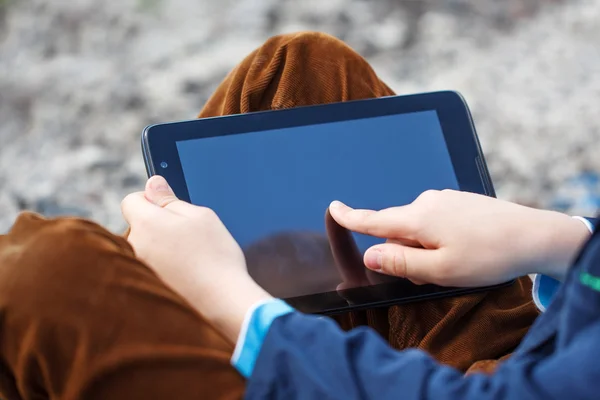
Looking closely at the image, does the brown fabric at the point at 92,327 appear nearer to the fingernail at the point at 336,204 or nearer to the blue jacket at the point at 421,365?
the blue jacket at the point at 421,365

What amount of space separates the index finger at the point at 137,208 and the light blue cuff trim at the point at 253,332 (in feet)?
0.39

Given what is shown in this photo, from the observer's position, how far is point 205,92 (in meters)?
1.48

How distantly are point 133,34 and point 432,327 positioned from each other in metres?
1.06

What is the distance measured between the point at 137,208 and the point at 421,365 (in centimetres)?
24

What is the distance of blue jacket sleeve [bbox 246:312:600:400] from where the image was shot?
43 centimetres

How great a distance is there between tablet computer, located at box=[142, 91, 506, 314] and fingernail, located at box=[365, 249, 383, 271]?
0.09ft

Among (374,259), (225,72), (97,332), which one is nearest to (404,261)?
(374,259)

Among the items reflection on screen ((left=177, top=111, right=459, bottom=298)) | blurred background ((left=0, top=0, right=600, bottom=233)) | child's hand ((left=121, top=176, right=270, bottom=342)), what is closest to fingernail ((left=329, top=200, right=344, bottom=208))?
reflection on screen ((left=177, top=111, right=459, bottom=298))

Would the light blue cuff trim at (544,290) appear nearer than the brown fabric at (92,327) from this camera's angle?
No

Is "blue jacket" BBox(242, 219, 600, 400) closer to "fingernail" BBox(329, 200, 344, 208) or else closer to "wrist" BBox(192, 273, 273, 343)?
"wrist" BBox(192, 273, 273, 343)

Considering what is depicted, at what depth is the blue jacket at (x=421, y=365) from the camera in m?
0.42

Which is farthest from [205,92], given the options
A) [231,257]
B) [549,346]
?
[549,346]

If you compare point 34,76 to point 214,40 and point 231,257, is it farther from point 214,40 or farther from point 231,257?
point 231,257

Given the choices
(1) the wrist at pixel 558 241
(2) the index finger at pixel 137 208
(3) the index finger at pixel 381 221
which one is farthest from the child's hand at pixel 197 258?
(1) the wrist at pixel 558 241
